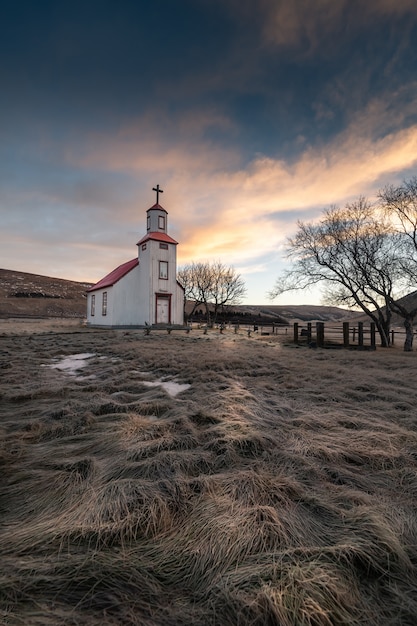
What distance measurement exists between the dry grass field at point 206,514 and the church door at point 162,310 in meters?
22.3

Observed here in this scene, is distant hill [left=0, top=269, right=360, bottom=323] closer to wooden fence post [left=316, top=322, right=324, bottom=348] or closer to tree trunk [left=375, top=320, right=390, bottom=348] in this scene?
tree trunk [left=375, top=320, right=390, bottom=348]

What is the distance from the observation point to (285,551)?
1680 millimetres

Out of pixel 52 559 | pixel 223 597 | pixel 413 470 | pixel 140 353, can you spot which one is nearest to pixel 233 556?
pixel 223 597

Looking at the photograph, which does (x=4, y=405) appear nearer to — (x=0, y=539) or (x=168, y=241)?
A: (x=0, y=539)

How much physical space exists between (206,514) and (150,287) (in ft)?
83.4

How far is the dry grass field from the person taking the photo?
140cm

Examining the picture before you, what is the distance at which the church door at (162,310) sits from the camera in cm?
2695

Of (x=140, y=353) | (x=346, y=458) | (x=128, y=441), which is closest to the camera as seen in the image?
(x=346, y=458)

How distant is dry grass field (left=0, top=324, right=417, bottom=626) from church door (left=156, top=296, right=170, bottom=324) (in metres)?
22.3

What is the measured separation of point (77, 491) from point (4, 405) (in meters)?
3.18

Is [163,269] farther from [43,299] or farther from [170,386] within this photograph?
[43,299]

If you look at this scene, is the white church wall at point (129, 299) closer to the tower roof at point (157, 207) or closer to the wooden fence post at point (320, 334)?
the tower roof at point (157, 207)

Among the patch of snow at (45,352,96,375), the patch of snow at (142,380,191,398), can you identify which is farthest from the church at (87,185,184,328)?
the patch of snow at (142,380,191,398)

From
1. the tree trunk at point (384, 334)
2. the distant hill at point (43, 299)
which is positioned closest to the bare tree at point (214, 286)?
the distant hill at point (43, 299)
